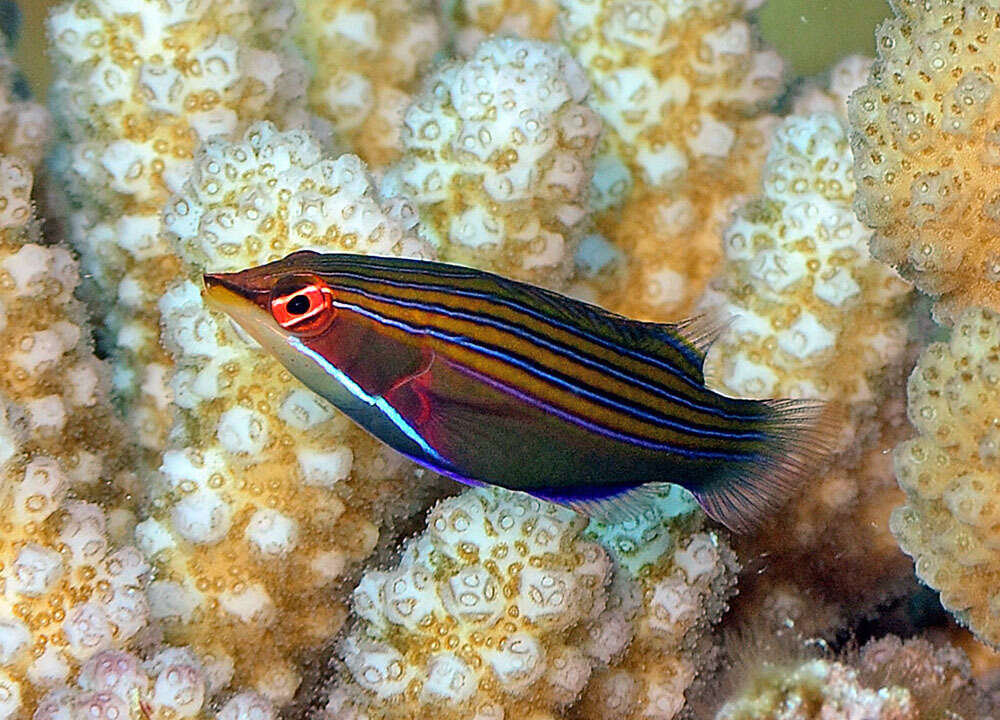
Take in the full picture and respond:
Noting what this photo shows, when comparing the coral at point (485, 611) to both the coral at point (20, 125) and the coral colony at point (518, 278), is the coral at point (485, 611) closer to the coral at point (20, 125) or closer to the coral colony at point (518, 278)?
the coral colony at point (518, 278)

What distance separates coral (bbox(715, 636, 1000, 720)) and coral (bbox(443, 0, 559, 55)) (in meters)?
2.63

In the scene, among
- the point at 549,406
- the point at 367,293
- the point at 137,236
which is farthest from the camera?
the point at 137,236

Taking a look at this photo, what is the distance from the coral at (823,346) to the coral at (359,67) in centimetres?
138

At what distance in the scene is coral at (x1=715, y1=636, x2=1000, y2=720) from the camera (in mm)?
1803

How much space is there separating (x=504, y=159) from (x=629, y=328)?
80 cm

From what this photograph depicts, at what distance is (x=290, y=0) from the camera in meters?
3.45

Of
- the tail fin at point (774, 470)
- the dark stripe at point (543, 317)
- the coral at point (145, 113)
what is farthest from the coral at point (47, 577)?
the tail fin at point (774, 470)

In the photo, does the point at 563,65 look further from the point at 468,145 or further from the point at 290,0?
the point at 290,0

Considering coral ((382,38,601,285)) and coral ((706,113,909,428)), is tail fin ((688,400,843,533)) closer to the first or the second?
coral ((706,113,909,428))

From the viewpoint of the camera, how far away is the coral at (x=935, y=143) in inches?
89.2

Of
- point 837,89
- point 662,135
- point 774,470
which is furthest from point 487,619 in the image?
point 837,89

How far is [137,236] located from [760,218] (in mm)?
1866

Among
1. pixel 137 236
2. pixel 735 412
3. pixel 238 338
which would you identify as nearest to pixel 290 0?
pixel 137 236

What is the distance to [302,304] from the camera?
2002 mm
